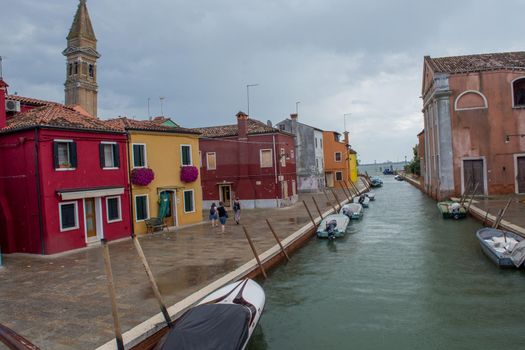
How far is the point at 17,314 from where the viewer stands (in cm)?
930

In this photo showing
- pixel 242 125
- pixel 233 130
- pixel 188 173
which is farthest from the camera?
pixel 233 130

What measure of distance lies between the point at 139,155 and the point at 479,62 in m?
27.2

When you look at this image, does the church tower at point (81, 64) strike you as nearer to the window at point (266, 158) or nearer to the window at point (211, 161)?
the window at point (211, 161)

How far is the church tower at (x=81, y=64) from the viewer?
47656mm

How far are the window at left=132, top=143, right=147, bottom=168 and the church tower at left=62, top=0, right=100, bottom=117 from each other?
3029 cm

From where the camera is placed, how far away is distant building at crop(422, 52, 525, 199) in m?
30.7

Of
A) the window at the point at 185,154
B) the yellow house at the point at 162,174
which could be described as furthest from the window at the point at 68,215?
the window at the point at 185,154

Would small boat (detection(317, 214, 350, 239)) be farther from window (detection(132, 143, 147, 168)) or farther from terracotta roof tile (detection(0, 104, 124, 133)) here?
terracotta roof tile (detection(0, 104, 124, 133))

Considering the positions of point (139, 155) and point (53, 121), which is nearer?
point (53, 121)

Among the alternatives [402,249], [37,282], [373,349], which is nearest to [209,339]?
[373,349]

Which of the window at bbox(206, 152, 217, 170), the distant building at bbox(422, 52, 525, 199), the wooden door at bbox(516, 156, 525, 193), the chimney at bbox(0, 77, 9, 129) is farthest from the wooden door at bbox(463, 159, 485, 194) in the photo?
the chimney at bbox(0, 77, 9, 129)

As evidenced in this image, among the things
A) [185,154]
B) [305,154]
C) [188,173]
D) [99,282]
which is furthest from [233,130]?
[99,282]

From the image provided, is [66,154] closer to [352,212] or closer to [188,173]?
[188,173]

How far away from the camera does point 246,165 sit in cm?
3262
